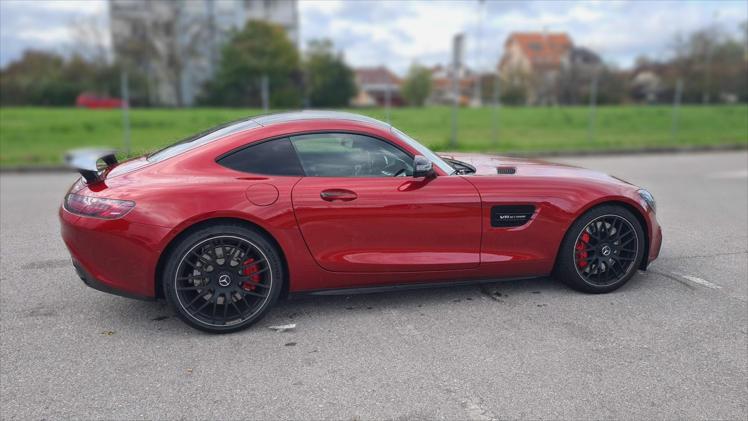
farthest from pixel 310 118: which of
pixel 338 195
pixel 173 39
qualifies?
pixel 173 39

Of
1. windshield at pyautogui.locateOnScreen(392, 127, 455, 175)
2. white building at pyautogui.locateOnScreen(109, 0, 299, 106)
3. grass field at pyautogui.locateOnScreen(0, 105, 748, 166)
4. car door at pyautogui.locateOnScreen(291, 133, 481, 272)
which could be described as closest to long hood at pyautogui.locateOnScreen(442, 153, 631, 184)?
windshield at pyautogui.locateOnScreen(392, 127, 455, 175)

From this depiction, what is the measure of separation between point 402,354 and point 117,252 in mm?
1788

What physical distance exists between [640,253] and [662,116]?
1040 inches

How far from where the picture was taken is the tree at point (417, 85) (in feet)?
212

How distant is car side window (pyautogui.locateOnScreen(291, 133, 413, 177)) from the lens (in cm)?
379

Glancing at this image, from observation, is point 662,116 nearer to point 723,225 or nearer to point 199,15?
point 723,225

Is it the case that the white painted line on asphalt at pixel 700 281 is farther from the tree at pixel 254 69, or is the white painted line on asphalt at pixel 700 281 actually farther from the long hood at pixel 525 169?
the tree at pixel 254 69

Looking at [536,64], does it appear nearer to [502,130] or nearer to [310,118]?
[502,130]

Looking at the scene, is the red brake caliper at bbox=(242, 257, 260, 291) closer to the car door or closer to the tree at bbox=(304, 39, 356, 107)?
the car door

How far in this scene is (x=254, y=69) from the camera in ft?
172

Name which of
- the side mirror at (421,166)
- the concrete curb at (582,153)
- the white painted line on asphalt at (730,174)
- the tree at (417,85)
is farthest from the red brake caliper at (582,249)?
the tree at (417,85)

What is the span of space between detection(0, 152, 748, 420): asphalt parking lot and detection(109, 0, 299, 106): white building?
168 feet

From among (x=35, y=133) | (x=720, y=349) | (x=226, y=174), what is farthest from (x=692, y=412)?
(x=35, y=133)

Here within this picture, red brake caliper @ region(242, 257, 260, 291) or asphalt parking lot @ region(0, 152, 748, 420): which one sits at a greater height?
red brake caliper @ region(242, 257, 260, 291)
